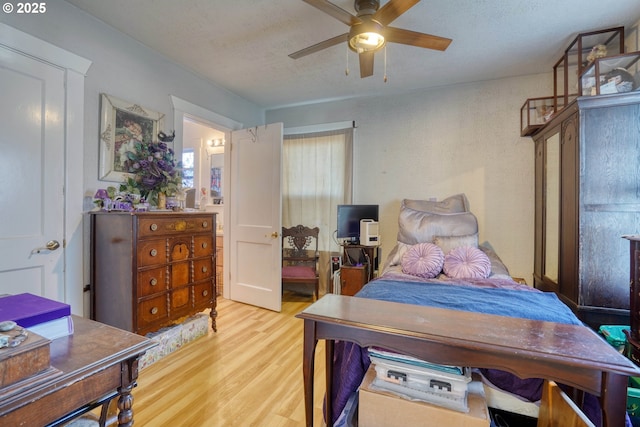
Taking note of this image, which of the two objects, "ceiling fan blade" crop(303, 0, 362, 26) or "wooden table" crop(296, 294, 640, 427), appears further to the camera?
"ceiling fan blade" crop(303, 0, 362, 26)

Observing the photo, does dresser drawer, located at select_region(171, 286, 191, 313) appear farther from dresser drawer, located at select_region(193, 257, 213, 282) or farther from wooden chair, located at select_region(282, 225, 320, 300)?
wooden chair, located at select_region(282, 225, 320, 300)

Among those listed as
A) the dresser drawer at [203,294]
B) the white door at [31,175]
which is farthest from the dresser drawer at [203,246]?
the white door at [31,175]

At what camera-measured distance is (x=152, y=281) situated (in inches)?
83.7

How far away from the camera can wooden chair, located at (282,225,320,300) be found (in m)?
3.76

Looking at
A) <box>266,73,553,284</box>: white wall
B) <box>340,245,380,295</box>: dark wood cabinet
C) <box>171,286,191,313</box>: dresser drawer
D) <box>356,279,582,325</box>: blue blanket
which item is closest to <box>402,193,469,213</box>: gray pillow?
<box>266,73,553,284</box>: white wall

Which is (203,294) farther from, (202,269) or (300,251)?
(300,251)

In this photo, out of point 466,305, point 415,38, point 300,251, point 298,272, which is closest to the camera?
point 466,305

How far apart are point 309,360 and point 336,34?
7.84ft

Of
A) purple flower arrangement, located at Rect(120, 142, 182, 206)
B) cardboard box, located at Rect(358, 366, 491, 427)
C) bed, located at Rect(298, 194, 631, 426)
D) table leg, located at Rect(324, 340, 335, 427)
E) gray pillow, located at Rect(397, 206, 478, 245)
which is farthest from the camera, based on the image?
gray pillow, located at Rect(397, 206, 478, 245)

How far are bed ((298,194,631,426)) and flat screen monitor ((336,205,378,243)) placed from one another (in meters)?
0.45

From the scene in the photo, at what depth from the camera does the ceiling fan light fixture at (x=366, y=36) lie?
5.57 feet

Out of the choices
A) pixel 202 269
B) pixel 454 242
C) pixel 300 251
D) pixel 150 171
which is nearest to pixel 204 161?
pixel 300 251

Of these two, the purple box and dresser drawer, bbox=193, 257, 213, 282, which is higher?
the purple box

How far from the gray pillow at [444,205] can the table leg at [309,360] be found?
225cm
